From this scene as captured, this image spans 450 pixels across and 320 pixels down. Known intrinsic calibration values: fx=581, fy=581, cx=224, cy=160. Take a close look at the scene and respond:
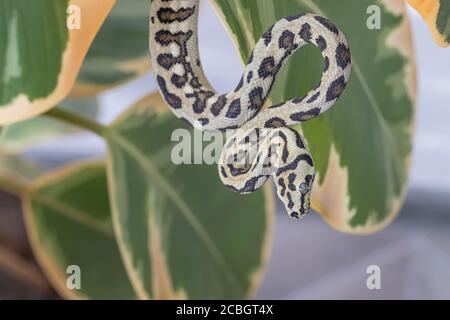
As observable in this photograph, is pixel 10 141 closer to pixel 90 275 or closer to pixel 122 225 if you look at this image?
pixel 90 275

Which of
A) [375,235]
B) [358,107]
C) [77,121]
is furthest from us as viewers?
[375,235]

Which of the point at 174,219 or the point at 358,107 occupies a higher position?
the point at 358,107

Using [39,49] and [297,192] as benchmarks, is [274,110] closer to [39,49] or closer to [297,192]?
[297,192]

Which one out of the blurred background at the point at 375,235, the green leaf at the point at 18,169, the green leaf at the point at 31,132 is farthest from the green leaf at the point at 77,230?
the blurred background at the point at 375,235

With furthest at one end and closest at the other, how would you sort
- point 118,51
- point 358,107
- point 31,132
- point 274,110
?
1. point 31,132
2. point 118,51
3. point 358,107
4. point 274,110

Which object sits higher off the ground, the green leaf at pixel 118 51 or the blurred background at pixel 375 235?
the green leaf at pixel 118 51

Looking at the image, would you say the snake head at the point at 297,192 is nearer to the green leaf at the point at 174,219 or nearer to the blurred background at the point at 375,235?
the green leaf at the point at 174,219

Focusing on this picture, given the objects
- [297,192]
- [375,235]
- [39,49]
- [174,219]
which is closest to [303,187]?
[297,192]
